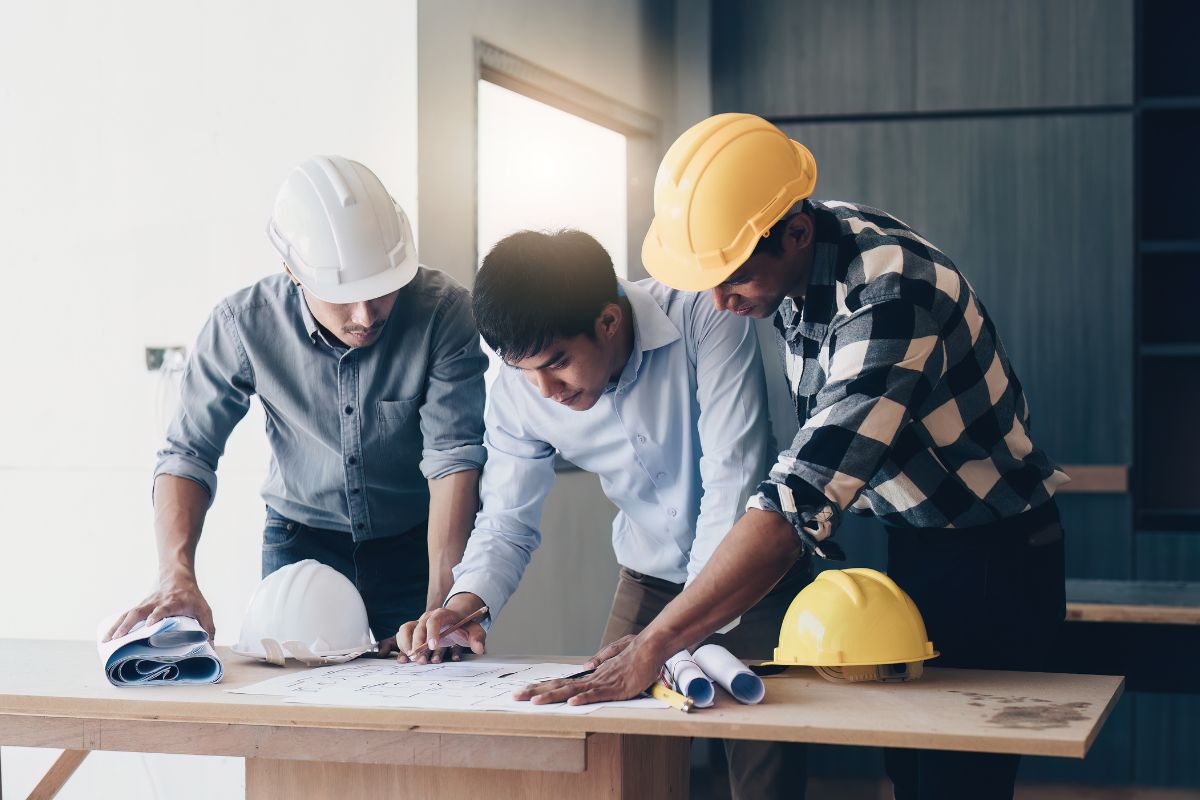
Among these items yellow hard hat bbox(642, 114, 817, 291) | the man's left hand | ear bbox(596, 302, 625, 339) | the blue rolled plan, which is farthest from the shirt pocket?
the man's left hand

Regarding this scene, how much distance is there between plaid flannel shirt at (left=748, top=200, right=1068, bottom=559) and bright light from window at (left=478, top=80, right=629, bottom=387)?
1.59 m

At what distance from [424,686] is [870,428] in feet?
2.55

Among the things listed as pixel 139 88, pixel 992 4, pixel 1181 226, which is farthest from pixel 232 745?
pixel 1181 226

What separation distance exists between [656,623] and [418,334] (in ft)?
2.95

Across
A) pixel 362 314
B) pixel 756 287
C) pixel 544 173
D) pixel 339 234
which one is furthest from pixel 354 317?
pixel 544 173

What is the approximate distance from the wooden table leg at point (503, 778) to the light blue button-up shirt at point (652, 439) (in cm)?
35

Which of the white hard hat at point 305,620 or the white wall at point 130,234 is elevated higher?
the white wall at point 130,234

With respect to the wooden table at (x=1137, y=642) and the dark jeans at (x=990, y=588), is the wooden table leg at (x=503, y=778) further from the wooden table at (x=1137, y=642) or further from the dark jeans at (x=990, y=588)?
the wooden table at (x=1137, y=642)

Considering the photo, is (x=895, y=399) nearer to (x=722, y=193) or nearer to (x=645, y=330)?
(x=722, y=193)

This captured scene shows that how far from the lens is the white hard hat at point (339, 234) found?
2314 mm

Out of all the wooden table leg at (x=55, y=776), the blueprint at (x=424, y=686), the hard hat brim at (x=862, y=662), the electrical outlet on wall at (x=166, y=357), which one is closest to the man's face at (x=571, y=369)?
the blueprint at (x=424, y=686)

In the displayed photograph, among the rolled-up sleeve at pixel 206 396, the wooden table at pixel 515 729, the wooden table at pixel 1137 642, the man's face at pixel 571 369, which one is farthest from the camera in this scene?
the wooden table at pixel 1137 642

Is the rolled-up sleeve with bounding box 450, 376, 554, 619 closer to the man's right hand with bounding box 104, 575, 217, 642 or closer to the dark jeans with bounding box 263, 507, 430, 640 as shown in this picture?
the dark jeans with bounding box 263, 507, 430, 640

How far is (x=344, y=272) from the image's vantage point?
2.31 metres
